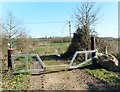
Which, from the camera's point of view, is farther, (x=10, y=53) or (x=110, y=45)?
(x=110, y=45)

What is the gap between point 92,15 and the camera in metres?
8.85

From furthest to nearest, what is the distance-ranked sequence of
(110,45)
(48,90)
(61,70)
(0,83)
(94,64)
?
1. (110,45)
2. (94,64)
3. (61,70)
4. (0,83)
5. (48,90)

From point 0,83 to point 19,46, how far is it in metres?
8.70

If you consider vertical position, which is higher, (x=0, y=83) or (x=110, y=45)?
(x=110, y=45)

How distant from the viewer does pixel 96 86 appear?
3283mm

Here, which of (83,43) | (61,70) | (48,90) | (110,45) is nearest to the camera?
(48,90)

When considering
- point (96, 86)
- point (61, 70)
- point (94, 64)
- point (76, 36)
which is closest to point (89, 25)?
point (76, 36)

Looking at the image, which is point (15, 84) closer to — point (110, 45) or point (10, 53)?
point (10, 53)

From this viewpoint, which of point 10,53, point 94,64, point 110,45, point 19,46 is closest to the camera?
point 10,53

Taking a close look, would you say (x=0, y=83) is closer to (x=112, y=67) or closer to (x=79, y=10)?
(x=112, y=67)

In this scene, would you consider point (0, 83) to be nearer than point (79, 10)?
Yes

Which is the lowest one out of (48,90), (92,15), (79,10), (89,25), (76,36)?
(48,90)

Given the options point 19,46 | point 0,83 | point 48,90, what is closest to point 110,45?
point 48,90

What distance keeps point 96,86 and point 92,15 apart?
7.28m
